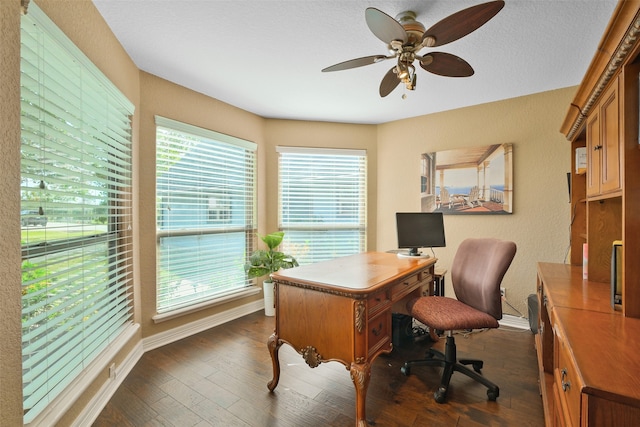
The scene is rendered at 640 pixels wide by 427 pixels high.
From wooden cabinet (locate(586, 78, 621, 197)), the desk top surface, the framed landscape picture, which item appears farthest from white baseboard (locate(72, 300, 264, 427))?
wooden cabinet (locate(586, 78, 621, 197))

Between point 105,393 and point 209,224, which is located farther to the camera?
point 209,224

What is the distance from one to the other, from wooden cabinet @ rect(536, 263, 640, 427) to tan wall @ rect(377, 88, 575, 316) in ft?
5.22

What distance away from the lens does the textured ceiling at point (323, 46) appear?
1.81m

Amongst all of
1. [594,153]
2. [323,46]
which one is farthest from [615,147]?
[323,46]

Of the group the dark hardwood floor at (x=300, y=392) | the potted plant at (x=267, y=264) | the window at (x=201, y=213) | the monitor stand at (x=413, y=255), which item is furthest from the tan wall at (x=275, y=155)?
the monitor stand at (x=413, y=255)

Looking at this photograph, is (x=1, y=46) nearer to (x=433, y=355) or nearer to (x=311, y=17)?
(x=311, y=17)

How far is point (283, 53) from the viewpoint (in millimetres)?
2324

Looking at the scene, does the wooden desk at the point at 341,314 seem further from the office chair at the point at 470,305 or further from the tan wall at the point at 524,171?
the tan wall at the point at 524,171

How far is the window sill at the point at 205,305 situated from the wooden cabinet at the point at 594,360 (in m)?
2.91

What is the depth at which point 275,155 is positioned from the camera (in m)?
3.99

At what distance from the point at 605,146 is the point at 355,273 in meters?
1.50

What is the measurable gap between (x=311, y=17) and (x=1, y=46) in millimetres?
1540

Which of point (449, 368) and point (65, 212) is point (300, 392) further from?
point (65, 212)

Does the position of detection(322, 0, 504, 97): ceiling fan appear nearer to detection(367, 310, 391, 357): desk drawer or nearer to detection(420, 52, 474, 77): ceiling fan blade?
detection(420, 52, 474, 77): ceiling fan blade
